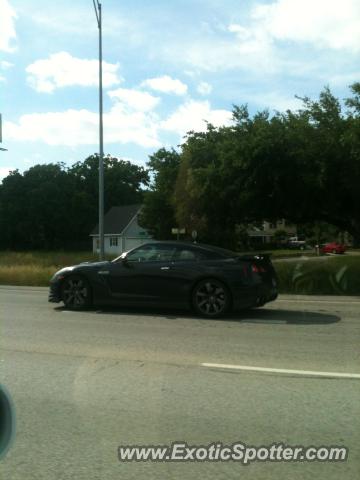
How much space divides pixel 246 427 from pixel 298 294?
11.9 meters

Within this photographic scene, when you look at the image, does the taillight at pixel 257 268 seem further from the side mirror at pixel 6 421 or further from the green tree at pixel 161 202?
the green tree at pixel 161 202

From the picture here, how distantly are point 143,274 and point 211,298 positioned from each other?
1389 mm

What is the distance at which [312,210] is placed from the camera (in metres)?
19.8

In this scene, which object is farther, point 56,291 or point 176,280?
point 56,291

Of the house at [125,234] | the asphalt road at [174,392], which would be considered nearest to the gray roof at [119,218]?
the house at [125,234]

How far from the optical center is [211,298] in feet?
34.8

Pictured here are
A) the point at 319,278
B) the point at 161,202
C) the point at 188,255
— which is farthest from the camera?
the point at 161,202

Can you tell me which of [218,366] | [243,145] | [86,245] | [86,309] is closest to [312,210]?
[243,145]

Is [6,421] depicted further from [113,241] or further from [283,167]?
[113,241]

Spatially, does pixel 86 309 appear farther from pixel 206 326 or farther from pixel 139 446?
pixel 139 446

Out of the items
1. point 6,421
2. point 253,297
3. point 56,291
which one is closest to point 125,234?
point 56,291

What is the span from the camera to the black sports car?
10.4 metres

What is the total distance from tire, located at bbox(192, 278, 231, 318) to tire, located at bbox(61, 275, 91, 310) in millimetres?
2255

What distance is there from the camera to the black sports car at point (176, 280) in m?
10.4
